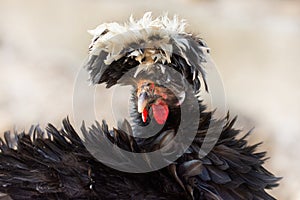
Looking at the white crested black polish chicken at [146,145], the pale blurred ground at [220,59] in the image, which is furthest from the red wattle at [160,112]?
the pale blurred ground at [220,59]

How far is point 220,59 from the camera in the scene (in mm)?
2406

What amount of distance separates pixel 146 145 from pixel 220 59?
4.25ft

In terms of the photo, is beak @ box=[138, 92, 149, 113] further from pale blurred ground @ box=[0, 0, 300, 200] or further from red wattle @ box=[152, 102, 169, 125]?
pale blurred ground @ box=[0, 0, 300, 200]

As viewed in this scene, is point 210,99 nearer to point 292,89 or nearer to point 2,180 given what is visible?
point 2,180

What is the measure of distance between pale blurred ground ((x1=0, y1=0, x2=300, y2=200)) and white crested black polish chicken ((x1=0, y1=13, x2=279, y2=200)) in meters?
1.09

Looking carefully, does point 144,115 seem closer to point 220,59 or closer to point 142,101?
point 142,101

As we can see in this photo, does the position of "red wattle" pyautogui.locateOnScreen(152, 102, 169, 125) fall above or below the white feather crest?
below

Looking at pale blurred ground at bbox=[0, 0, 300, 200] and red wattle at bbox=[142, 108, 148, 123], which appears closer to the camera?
red wattle at bbox=[142, 108, 148, 123]

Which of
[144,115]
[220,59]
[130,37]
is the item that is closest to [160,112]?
[144,115]

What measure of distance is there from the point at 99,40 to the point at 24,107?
1485mm

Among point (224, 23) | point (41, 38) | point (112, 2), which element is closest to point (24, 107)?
point (41, 38)

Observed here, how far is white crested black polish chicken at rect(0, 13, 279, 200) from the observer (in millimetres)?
1096

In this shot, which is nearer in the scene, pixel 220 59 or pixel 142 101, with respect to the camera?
pixel 142 101

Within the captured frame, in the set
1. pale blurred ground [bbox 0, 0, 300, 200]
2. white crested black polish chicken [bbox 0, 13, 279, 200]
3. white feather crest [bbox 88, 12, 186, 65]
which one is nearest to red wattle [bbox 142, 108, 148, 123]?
white crested black polish chicken [bbox 0, 13, 279, 200]
